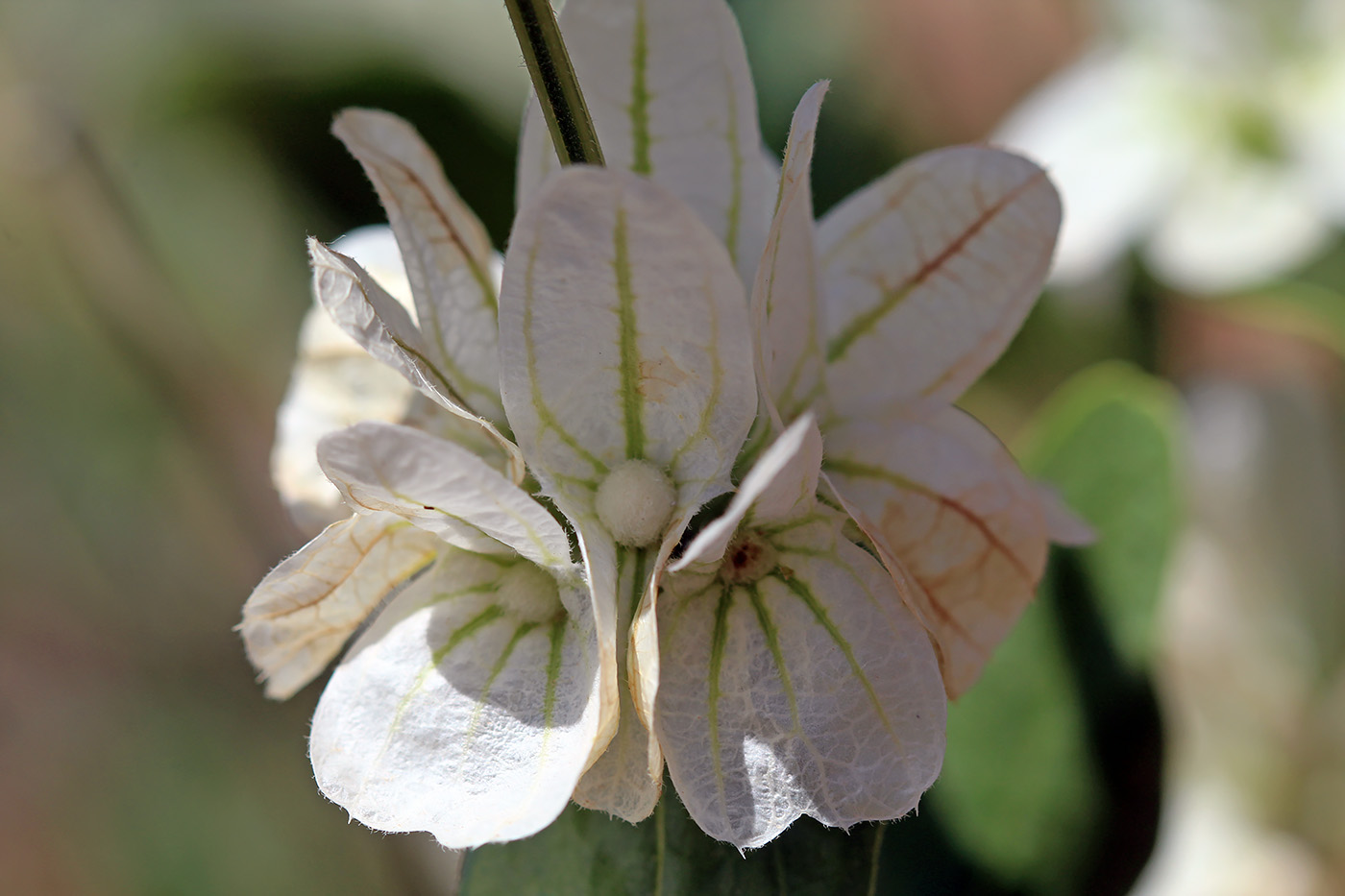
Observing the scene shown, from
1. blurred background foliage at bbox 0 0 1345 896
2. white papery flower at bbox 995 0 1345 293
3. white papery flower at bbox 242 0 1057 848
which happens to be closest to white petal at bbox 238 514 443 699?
white papery flower at bbox 242 0 1057 848

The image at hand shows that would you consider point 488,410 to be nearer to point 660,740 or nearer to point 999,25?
point 660,740

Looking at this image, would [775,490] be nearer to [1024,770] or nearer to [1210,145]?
[1024,770]

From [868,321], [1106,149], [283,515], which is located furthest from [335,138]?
[868,321]

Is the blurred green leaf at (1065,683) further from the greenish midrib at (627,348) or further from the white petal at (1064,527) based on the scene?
the greenish midrib at (627,348)

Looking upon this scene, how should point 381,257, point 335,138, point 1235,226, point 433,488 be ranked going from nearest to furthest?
point 433,488
point 381,257
point 1235,226
point 335,138

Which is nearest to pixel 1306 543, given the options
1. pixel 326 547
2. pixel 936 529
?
pixel 936 529

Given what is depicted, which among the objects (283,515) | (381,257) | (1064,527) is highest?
(381,257)

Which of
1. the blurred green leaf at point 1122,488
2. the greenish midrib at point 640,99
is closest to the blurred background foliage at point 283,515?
the blurred green leaf at point 1122,488
